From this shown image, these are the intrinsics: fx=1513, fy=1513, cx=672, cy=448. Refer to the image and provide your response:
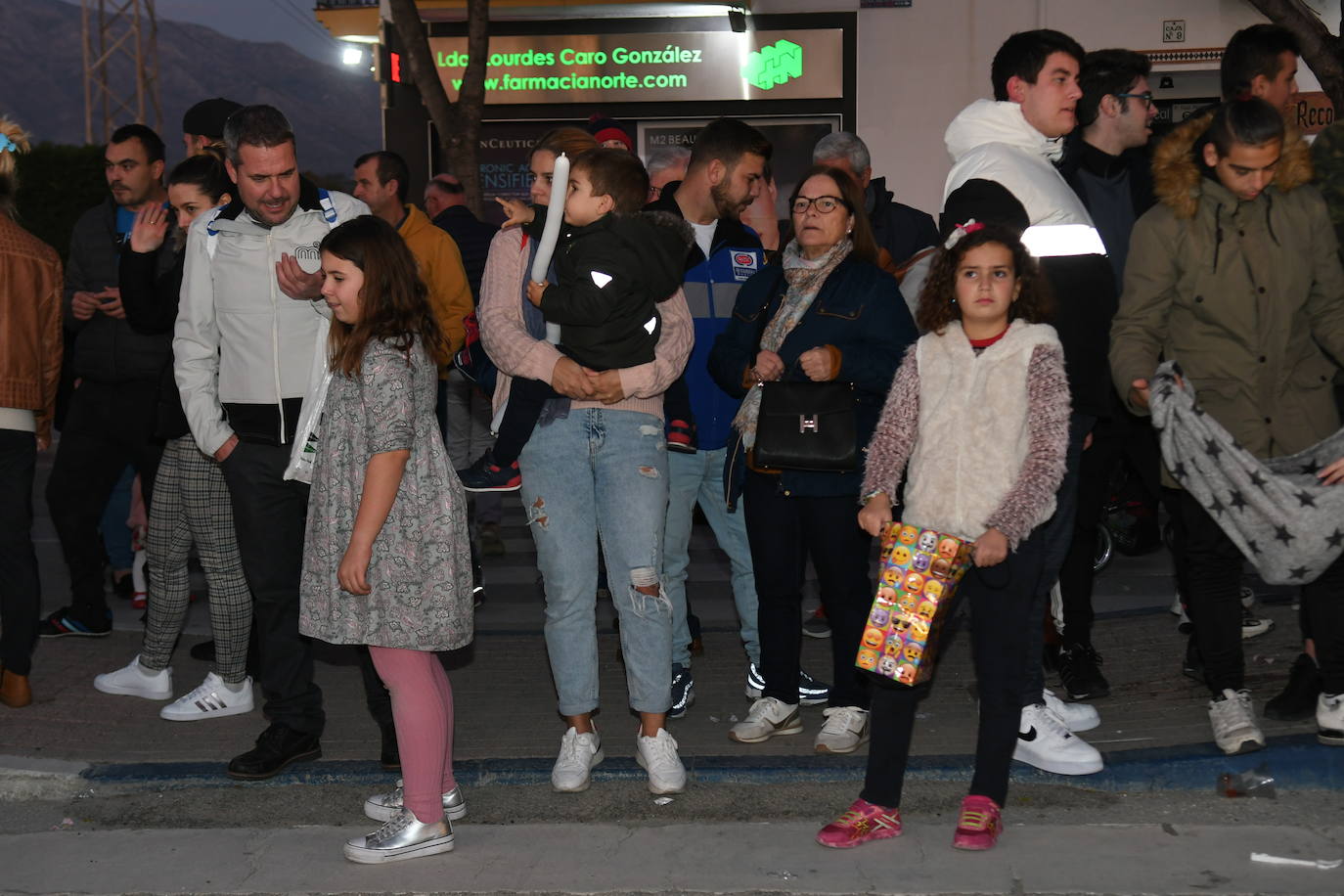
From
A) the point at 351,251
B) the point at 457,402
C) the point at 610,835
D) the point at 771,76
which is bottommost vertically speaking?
the point at 610,835

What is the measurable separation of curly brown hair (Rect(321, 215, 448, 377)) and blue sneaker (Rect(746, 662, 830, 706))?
2.22 m

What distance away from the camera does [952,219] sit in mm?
5234

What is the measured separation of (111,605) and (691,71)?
11.1 metres

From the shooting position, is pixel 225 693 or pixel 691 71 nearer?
pixel 225 693

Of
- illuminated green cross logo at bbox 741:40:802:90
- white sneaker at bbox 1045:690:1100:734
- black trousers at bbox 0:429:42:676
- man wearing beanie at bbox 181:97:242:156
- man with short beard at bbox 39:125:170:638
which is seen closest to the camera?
white sneaker at bbox 1045:690:1100:734

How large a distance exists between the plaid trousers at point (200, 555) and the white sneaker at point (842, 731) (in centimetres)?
237

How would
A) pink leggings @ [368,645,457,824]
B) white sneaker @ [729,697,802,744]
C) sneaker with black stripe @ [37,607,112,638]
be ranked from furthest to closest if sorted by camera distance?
sneaker with black stripe @ [37,607,112,638]
white sneaker @ [729,697,802,744]
pink leggings @ [368,645,457,824]

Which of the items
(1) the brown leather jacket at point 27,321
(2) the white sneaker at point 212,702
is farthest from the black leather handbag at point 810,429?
(1) the brown leather jacket at point 27,321

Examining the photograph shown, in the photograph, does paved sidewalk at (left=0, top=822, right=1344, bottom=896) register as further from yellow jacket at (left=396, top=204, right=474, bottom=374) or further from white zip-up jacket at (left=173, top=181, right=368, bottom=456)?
yellow jacket at (left=396, top=204, right=474, bottom=374)

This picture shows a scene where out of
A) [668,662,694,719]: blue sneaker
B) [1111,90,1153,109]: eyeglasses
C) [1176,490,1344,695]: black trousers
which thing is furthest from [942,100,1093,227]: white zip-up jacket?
[668,662,694,719]: blue sneaker

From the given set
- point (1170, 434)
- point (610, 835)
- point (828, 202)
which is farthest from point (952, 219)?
point (610, 835)

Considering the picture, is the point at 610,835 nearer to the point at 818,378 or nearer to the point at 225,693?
the point at 818,378

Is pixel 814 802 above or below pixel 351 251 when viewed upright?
below

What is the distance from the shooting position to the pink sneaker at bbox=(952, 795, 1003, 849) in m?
4.70
